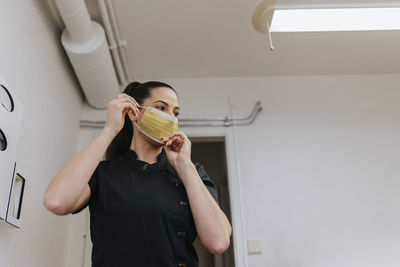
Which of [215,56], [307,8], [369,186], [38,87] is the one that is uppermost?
[215,56]

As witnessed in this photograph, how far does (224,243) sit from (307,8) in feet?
4.38

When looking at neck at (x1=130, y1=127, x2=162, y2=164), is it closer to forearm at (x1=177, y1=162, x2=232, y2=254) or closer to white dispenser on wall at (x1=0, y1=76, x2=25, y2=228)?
forearm at (x1=177, y1=162, x2=232, y2=254)

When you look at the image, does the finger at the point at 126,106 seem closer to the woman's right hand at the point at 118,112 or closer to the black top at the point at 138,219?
the woman's right hand at the point at 118,112

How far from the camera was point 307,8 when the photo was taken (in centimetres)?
182

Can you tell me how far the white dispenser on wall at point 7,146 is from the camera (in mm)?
1358

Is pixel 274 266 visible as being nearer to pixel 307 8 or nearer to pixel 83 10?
pixel 307 8

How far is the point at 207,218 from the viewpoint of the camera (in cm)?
108

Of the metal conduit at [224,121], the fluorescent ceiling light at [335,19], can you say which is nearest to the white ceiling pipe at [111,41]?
the metal conduit at [224,121]

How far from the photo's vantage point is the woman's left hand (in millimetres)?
1232

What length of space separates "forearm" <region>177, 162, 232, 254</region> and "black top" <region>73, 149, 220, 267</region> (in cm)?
4

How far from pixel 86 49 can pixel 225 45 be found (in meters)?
1.03

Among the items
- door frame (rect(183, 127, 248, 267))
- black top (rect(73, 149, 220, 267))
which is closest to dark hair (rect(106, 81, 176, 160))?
black top (rect(73, 149, 220, 267))

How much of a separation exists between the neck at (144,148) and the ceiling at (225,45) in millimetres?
1226

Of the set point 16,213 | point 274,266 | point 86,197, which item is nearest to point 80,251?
point 16,213
